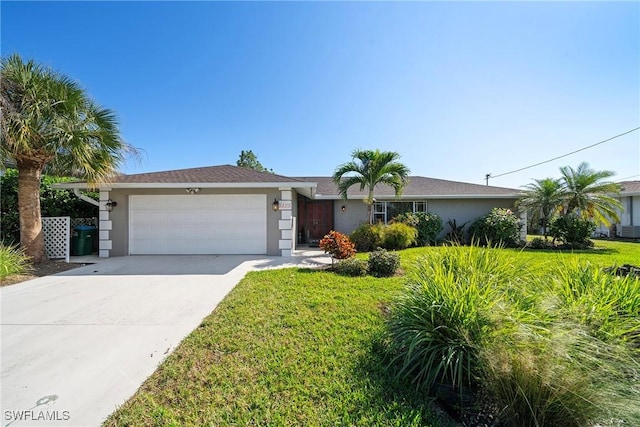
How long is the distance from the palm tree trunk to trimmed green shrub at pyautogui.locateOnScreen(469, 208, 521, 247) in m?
A: 16.5

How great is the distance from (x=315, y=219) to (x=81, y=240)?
1010 cm

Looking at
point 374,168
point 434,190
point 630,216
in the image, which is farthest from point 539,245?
point 630,216

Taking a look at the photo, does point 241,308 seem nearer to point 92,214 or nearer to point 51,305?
point 51,305

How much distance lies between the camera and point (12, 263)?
6480mm

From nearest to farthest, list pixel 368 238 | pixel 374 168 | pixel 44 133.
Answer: pixel 44 133, pixel 374 168, pixel 368 238

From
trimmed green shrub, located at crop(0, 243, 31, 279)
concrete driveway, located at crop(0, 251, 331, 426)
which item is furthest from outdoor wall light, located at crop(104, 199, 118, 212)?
concrete driveway, located at crop(0, 251, 331, 426)

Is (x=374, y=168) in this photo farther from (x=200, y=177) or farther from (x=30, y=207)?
(x=30, y=207)

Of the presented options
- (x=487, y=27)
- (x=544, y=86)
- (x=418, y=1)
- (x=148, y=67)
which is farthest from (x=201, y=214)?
(x=544, y=86)

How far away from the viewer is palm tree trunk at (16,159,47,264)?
7223 mm

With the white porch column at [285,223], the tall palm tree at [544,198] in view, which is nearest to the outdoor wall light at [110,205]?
the white porch column at [285,223]

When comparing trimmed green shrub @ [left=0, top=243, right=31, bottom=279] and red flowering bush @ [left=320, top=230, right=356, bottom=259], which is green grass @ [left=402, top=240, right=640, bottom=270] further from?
trimmed green shrub @ [left=0, top=243, right=31, bottom=279]

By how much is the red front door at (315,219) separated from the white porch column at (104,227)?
8.35 metres

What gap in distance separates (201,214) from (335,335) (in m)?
8.21

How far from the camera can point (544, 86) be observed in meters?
9.58
